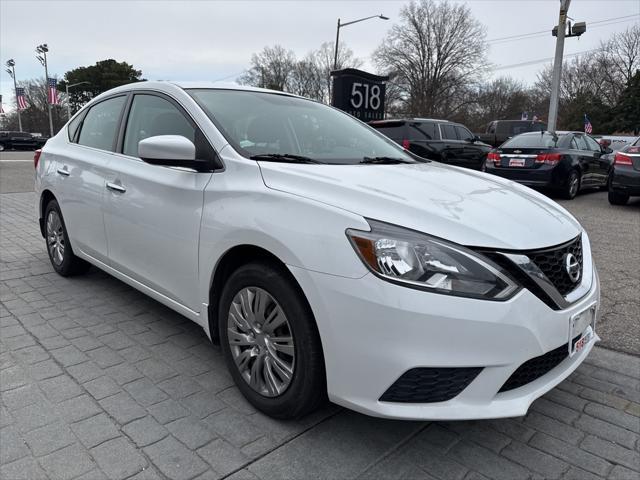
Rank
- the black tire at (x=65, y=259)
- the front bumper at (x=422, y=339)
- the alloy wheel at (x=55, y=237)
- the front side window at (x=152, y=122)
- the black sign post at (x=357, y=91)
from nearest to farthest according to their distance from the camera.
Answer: the front bumper at (x=422, y=339)
the front side window at (x=152, y=122)
the black tire at (x=65, y=259)
the alloy wheel at (x=55, y=237)
the black sign post at (x=357, y=91)

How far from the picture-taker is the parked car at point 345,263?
1.85 metres

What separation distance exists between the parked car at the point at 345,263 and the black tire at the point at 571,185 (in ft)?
27.0

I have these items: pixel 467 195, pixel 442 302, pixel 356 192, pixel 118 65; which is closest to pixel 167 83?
pixel 356 192

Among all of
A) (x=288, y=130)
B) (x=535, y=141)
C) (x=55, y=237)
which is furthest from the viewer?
(x=535, y=141)

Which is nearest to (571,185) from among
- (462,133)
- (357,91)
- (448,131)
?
(448,131)

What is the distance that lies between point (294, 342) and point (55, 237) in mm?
3430

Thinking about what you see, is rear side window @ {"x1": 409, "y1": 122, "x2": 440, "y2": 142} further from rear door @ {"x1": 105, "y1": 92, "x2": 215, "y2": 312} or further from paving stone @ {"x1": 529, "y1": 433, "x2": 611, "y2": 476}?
paving stone @ {"x1": 529, "y1": 433, "x2": 611, "y2": 476}

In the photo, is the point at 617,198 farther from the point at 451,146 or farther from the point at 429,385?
the point at 429,385

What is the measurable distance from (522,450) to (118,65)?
74.7 metres

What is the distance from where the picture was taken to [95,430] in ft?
7.56

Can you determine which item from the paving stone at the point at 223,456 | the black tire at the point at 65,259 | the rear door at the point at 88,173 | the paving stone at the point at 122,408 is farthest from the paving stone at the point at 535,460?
the black tire at the point at 65,259

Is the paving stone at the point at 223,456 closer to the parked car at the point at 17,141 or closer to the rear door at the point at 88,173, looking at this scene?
the rear door at the point at 88,173

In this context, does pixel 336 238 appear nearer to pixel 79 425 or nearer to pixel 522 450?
pixel 522 450

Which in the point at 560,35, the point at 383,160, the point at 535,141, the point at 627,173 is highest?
the point at 560,35
